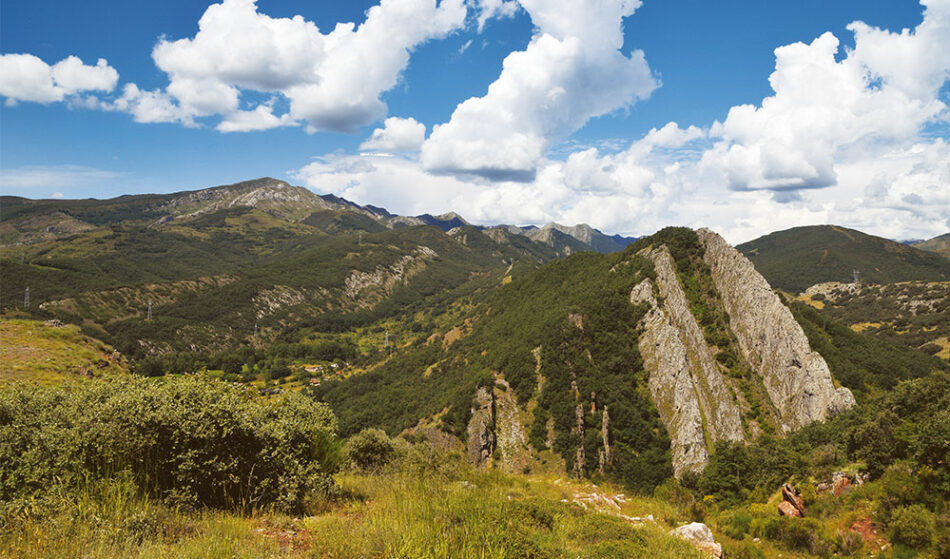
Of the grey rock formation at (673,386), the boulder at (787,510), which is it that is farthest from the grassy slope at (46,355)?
the grey rock formation at (673,386)

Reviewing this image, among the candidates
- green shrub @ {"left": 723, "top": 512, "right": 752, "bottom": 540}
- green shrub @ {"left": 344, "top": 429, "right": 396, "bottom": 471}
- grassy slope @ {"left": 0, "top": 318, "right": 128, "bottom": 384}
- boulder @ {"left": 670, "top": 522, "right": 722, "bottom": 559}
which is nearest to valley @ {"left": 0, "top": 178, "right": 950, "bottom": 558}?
green shrub @ {"left": 344, "top": 429, "right": 396, "bottom": 471}

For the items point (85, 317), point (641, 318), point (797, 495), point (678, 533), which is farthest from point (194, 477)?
point (85, 317)

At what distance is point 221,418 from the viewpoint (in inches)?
343

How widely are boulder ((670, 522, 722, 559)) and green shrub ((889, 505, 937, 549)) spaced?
10543 mm

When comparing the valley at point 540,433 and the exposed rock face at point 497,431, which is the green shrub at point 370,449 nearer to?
the valley at point 540,433

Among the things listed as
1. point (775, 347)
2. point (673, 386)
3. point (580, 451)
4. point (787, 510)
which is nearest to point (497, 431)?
point (580, 451)

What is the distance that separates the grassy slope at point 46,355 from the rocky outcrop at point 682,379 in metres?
76.4

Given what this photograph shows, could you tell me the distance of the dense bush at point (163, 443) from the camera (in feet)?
23.7

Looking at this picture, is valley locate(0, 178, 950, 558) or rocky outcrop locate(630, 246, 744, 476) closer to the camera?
valley locate(0, 178, 950, 558)

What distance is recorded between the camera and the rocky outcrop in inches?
2378

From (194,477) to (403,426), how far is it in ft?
265

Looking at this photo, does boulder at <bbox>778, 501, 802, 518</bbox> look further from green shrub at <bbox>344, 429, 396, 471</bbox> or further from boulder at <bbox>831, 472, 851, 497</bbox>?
green shrub at <bbox>344, 429, 396, 471</bbox>

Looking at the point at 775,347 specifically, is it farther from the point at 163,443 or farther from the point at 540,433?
the point at 163,443

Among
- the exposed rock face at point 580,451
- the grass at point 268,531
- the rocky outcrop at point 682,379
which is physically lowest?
the exposed rock face at point 580,451
